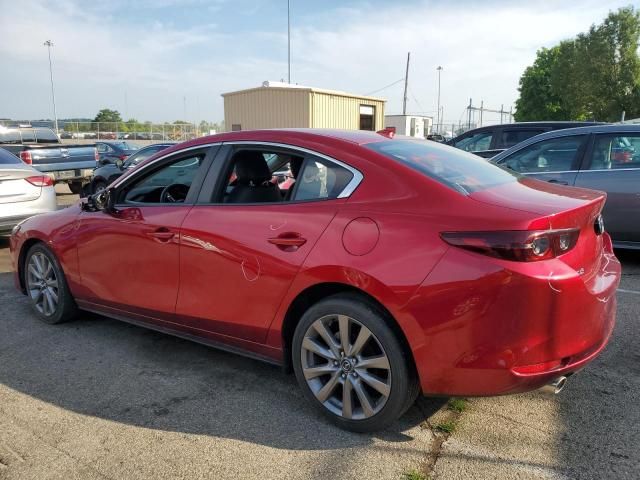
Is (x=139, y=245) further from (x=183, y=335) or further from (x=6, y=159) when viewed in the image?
(x=6, y=159)

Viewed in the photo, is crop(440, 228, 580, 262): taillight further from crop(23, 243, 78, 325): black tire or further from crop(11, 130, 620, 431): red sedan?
crop(23, 243, 78, 325): black tire

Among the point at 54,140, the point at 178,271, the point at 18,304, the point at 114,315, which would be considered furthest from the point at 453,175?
the point at 54,140

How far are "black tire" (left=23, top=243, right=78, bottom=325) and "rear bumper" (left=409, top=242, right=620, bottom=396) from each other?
10.1 feet

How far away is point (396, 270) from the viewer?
2.52 metres

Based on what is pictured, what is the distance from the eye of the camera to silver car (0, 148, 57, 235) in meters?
6.82

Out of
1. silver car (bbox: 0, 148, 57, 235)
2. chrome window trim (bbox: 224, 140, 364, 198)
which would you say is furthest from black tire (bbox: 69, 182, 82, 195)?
chrome window trim (bbox: 224, 140, 364, 198)

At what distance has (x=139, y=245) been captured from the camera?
12.0 feet

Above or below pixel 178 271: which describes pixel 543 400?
below

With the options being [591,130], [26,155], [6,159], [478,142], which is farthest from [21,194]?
[478,142]

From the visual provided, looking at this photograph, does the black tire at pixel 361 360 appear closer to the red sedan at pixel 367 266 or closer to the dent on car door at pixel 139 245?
the red sedan at pixel 367 266

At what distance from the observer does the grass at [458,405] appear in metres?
3.04

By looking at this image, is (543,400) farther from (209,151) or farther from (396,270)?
(209,151)

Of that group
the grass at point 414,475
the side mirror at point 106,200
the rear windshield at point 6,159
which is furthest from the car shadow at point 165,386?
the rear windshield at point 6,159

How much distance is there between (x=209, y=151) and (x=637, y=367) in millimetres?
3107
